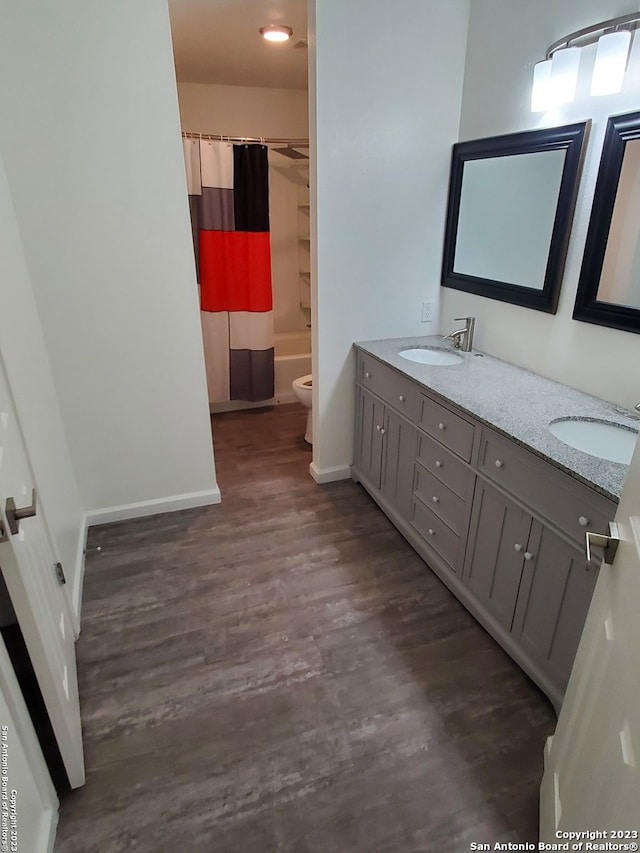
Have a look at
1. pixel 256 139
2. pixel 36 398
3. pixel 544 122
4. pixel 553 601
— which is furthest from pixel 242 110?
pixel 553 601

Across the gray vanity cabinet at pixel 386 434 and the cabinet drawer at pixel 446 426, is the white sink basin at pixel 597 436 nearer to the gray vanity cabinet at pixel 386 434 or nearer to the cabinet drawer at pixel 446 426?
the cabinet drawer at pixel 446 426

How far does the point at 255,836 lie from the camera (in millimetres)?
1317

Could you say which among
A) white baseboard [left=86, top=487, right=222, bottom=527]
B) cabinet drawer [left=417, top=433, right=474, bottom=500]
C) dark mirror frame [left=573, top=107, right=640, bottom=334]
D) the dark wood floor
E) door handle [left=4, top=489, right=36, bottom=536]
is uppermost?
dark mirror frame [left=573, top=107, right=640, bottom=334]

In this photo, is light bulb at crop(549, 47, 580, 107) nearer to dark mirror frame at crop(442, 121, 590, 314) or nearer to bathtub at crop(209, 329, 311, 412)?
dark mirror frame at crop(442, 121, 590, 314)

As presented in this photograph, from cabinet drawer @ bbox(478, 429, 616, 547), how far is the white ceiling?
90.6 inches

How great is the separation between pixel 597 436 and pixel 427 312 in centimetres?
129

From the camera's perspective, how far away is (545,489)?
1544 mm

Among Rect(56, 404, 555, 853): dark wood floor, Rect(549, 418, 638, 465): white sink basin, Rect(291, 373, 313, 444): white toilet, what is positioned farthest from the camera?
Rect(291, 373, 313, 444): white toilet

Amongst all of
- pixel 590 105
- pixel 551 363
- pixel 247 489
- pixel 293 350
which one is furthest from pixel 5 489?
pixel 293 350

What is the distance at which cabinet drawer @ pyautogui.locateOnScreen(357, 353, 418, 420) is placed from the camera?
226cm

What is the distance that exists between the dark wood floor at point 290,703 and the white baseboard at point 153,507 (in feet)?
0.32

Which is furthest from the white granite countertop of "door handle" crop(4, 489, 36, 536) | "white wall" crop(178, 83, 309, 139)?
"white wall" crop(178, 83, 309, 139)

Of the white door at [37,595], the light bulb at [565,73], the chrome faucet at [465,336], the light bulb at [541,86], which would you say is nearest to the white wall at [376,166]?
the chrome faucet at [465,336]

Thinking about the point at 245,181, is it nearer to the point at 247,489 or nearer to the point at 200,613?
the point at 247,489
